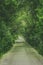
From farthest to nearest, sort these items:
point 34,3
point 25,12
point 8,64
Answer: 1. point 25,12
2. point 34,3
3. point 8,64

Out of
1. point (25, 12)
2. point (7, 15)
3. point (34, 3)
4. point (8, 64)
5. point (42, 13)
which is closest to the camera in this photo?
point (8, 64)

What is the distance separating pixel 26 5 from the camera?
35062mm

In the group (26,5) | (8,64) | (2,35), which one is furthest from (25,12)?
(8,64)

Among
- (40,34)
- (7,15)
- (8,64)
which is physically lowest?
(8,64)

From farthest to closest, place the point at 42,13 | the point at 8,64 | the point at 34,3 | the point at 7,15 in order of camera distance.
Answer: the point at 34,3 → the point at 7,15 → the point at 42,13 → the point at 8,64

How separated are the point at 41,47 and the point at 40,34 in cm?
137

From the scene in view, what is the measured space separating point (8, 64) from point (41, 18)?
639 cm

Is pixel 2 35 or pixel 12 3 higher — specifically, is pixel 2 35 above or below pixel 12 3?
below

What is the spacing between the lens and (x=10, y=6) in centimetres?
3102

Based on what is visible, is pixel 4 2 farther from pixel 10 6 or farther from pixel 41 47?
pixel 41 47

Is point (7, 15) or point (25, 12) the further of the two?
point (25, 12)

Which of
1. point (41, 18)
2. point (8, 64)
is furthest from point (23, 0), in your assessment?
point (8, 64)

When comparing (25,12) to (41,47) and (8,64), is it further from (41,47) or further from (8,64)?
(8,64)

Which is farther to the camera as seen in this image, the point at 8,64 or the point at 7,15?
the point at 7,15
